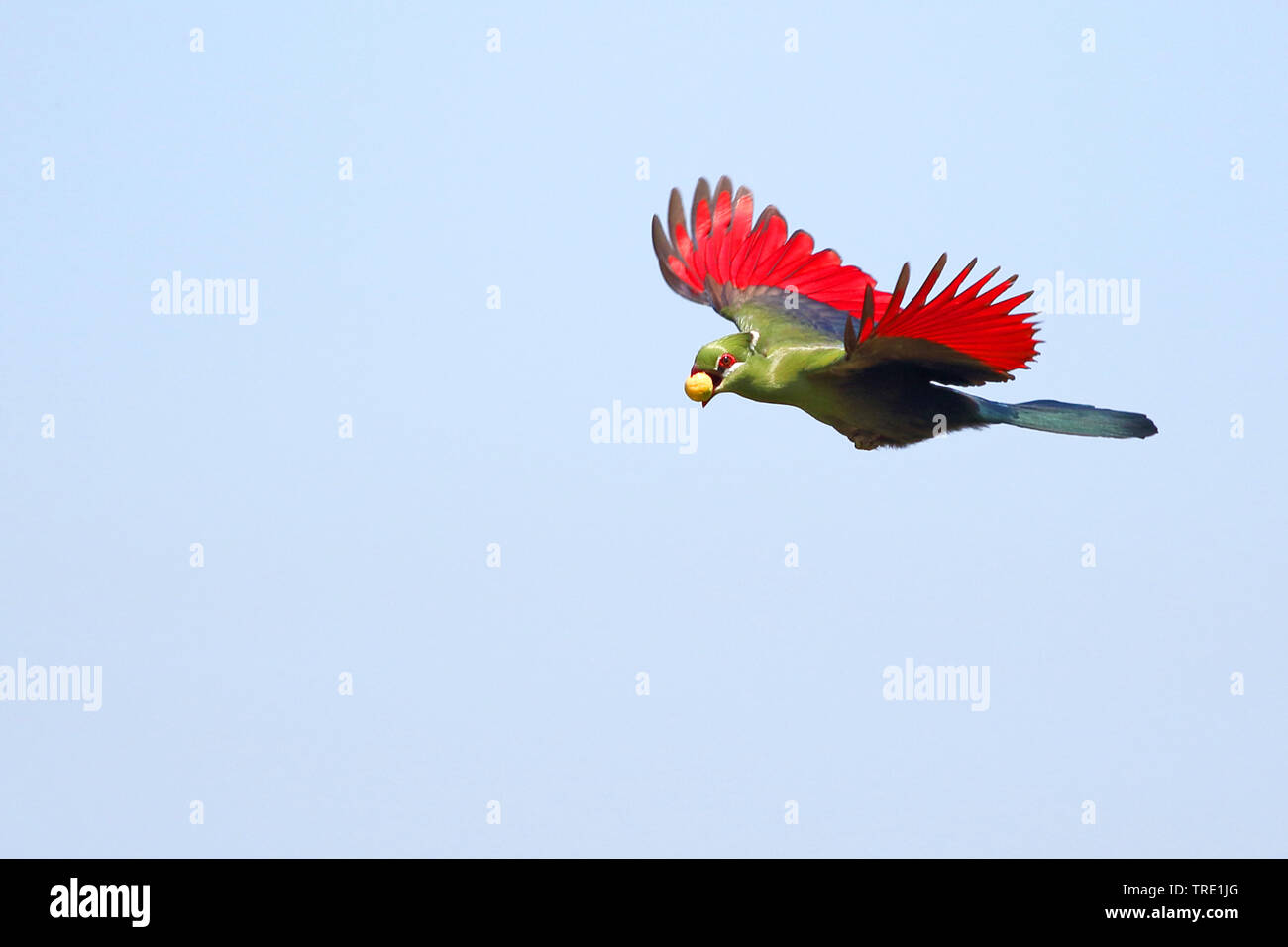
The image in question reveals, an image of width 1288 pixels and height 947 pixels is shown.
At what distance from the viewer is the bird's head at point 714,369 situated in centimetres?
859

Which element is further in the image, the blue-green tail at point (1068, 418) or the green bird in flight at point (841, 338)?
the blue-green tail at point (1068, 418)

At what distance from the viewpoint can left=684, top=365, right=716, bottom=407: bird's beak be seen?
8.57 m

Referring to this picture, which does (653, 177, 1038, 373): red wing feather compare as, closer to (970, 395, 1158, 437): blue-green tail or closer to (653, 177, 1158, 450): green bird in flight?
(653, 177, 1158, 450): green bird in flight

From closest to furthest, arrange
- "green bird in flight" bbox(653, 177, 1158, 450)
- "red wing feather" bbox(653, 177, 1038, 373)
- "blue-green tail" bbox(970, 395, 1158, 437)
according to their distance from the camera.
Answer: "green bird in flight" bbox(653, 177, 1158, 450) < "blue-green tail" bbox(970, 395, 1158, 437) < "red wing feather" bbox(653, 177, 1038, 373)

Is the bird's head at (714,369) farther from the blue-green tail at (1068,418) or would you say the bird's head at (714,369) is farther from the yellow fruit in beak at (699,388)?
the blue-green tail at (1068,418)

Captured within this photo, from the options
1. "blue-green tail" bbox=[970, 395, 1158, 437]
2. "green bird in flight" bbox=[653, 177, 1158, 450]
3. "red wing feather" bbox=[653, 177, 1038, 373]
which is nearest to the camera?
"green bird in flight" bbox=[653, 177, 1158, 450]

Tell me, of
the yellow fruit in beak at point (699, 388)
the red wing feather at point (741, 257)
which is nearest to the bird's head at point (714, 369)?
the yellow fruit in beak at point (699, 388)

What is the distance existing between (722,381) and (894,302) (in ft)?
4.16

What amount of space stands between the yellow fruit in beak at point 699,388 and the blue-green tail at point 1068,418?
1.44 m

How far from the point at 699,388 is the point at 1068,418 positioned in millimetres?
1983

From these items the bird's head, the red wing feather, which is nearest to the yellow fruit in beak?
the bird's head

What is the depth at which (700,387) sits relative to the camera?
8.58 metres

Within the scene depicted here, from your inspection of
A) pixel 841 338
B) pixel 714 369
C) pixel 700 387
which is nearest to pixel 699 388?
pixel 700 387
